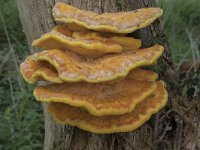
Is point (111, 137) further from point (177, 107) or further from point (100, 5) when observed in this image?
point (100, 5)

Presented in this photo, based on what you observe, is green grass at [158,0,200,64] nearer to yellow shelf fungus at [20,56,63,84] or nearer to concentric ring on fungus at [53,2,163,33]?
concentric ring on fungus at [53,2,163,33]

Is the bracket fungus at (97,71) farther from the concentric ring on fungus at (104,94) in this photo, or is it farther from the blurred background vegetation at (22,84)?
the blurred background vegetation at (22,84)

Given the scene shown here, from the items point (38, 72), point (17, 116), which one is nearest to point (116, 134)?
point (38, 72)

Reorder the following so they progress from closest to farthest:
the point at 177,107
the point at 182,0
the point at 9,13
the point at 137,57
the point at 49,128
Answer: the point at 137,57 → the point at 177,107 → the point at 49,128 → the point at 9,13 → the point at 182,0

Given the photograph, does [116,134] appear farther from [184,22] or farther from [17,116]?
[184,22]

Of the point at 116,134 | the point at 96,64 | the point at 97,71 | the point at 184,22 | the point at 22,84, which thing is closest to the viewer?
the point at 97,71

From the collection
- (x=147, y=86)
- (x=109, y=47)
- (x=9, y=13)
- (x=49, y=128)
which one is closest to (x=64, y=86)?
(x=109, y=47)

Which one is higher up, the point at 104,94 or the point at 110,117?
the point at 104,94
